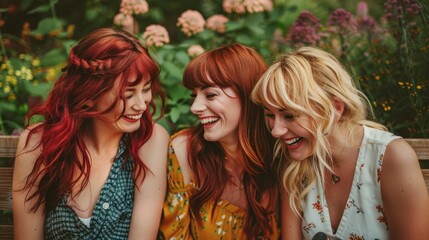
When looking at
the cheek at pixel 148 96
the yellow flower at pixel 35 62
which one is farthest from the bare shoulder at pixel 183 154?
the yellow flower at pixel 35 62

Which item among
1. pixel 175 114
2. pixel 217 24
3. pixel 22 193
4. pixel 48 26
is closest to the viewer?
pixel 22 193

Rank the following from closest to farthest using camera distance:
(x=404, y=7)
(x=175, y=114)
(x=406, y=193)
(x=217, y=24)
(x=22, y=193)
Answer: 1. (x=406, y=193)
2. (x=22, y=193)
3. (x=404, y=7)
4. (x=175, y=114)
5. (x=217, y=24)

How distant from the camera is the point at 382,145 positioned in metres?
2.13

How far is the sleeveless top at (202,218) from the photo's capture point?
2.43m

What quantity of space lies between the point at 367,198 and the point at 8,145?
67.1 inches

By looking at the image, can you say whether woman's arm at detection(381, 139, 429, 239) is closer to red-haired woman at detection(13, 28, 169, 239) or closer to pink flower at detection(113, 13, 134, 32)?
red-haired woman at detection(13, 28, 169, 239)

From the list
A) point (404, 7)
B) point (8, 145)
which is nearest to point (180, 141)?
point (8, 145)

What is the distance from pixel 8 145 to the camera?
238 centimetres

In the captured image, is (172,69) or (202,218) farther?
(172,69)

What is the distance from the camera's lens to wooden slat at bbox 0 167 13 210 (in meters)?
2.43

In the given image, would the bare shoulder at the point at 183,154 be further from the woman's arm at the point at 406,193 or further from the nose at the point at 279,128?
the woman's arm at the point at 406,193

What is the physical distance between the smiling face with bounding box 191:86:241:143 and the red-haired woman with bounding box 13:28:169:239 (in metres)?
0.24

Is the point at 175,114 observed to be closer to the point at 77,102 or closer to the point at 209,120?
the point at 209,120

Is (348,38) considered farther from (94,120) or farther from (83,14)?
(83,14)
